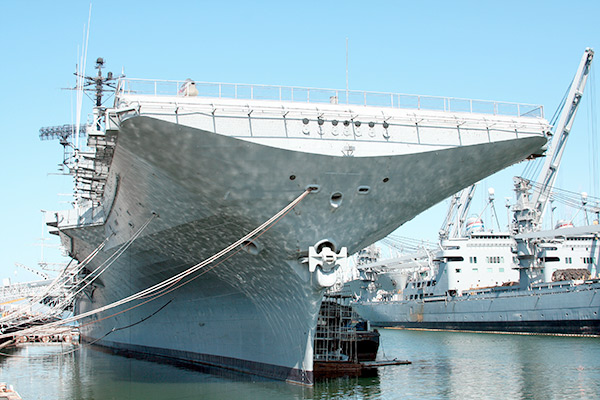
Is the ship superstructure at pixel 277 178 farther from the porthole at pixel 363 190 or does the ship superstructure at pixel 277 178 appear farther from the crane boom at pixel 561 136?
the crane boom at pixel 561 136

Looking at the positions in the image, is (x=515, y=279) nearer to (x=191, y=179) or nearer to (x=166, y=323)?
(x=166, y=323)

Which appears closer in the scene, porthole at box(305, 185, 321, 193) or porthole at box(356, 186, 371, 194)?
porthole at box(305, 185, 321, 193)

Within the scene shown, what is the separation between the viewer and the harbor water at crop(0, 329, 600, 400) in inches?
504

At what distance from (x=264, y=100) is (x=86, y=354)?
19341 millimetres

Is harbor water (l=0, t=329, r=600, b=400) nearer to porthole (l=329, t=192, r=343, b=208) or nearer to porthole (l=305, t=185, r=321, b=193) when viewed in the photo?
porthole (l=329, t=192, r=343, b=208)

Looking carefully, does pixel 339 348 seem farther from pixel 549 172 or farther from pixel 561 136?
pixel 561 136

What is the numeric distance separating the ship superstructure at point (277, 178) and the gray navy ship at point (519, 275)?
794 inches

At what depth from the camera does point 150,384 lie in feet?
48.0

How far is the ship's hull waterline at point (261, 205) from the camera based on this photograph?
10.3 m

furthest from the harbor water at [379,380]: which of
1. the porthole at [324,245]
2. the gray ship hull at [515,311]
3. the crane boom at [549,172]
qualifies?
the crane boom at [549,172]

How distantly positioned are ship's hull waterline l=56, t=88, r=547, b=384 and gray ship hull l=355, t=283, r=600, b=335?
785 inches

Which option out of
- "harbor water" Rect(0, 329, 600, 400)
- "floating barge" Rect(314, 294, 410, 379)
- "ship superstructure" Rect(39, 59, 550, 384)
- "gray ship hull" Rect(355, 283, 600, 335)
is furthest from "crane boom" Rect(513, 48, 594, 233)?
"ship superstructure" Rect(39, 59, 550, 384)

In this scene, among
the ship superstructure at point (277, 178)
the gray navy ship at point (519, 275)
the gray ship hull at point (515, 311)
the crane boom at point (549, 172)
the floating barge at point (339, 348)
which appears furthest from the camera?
the crane boom at point (549, 172)

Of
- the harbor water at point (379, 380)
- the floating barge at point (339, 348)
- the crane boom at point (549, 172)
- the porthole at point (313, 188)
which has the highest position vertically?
the crane boom at point (549, 172)
